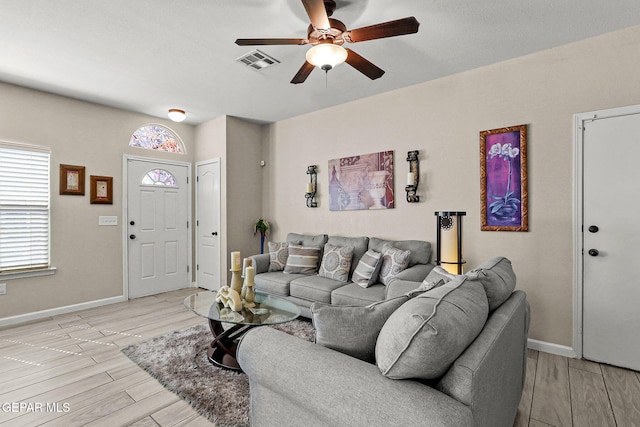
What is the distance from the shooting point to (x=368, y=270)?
335 cm

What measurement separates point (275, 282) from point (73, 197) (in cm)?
285

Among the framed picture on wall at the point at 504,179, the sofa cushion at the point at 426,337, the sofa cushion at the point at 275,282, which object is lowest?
the sofa cushion at the point at 275,282

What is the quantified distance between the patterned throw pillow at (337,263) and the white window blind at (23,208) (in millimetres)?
3385

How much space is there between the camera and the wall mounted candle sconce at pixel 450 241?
9.80ft

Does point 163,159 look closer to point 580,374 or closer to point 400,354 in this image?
point 400,354

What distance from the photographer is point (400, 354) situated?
103 cm

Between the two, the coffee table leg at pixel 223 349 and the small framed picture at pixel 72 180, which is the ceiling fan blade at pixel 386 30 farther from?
the small framed picture at pixel 72 180

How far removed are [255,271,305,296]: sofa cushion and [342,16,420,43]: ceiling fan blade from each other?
100 inches

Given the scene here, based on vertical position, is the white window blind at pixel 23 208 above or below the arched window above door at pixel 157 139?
below

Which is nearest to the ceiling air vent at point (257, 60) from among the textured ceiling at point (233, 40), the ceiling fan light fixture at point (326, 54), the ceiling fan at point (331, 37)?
the textured ceiling at point (233, 40)

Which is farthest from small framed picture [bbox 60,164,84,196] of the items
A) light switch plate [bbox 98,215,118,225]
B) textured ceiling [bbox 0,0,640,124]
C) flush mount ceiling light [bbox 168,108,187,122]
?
flush mount ceiling light [bbox 168,108,187,122]

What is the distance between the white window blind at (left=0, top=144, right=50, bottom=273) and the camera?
3.61 m

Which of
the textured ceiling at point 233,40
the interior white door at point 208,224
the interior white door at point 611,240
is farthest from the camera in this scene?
the interior white door at point 208,224

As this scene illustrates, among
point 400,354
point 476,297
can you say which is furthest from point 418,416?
point 476,297
